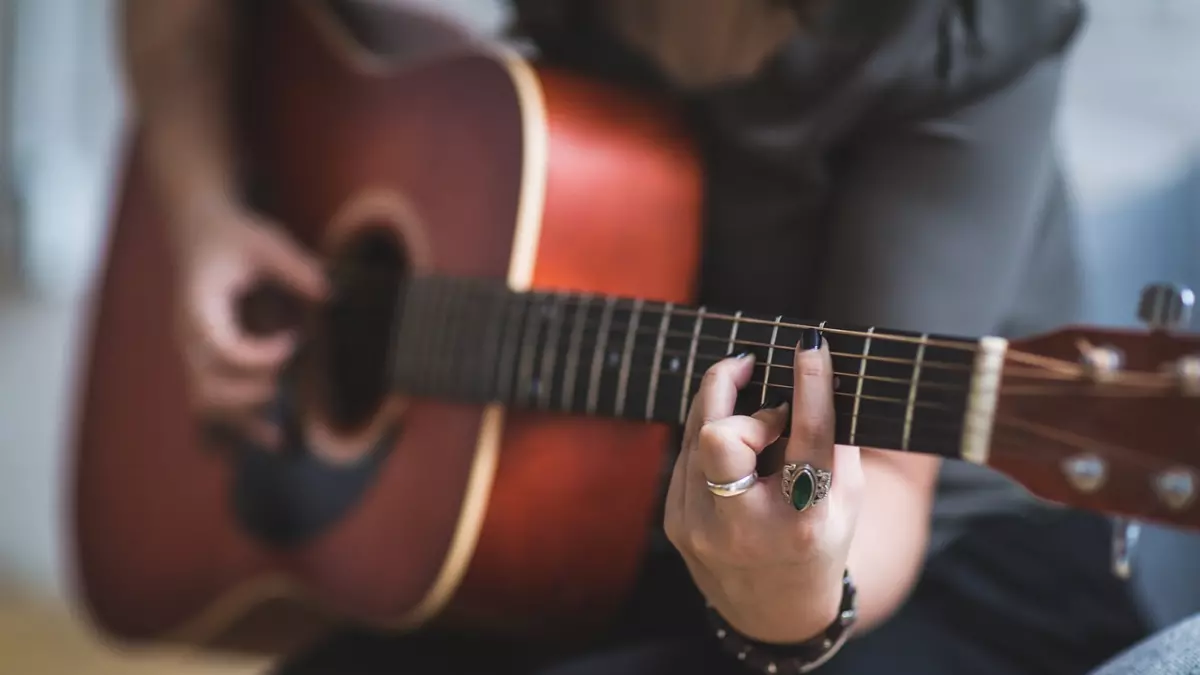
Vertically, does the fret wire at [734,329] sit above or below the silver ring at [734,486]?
above

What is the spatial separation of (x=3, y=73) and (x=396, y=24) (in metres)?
0.88

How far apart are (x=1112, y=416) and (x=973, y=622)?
0.31 m

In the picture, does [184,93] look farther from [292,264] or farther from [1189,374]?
[1189,374]

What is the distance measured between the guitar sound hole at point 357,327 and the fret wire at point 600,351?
0.27m

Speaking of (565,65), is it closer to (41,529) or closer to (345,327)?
(345,327)

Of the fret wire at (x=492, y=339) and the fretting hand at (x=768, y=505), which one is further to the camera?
the fret wire at (x=492, y=339)

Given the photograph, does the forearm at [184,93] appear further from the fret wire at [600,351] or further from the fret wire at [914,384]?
the fret wire at [914,384]

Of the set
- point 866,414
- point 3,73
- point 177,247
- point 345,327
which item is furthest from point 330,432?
point 3,73

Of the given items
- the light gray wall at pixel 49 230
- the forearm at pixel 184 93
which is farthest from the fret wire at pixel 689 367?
the light gray wall at pixel 49 230

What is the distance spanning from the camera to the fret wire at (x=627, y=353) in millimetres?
513

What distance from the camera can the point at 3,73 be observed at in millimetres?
1501

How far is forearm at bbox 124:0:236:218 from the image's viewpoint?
96 centimetres

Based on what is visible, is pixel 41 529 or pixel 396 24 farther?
pixel 41 529

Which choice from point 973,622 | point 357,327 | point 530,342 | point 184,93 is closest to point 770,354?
point 530,342
